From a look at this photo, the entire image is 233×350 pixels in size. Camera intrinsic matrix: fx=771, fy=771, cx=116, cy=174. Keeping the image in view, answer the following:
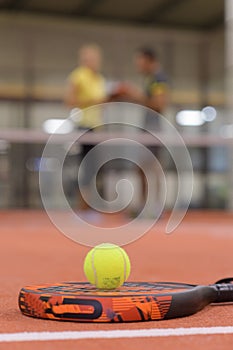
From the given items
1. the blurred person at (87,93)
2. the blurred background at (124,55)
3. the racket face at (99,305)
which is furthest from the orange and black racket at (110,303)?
the blurred background at (124,55)

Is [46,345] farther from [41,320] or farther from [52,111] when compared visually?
[52,111]

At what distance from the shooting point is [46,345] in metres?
1.23

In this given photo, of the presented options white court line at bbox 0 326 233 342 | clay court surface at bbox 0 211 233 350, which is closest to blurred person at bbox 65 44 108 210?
clay court surface at bbox 0 211 233 350

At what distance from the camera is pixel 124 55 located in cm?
1502

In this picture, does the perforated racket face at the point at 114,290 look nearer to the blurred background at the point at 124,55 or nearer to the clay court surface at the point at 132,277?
the clay court surface at the point at 132,277

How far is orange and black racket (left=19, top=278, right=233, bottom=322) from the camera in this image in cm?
142

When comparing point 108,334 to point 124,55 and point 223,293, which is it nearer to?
point 223,293

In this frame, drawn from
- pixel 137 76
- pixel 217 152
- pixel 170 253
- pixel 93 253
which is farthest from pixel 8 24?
pixel 93 253

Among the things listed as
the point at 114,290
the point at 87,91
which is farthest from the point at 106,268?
the point at 87,91

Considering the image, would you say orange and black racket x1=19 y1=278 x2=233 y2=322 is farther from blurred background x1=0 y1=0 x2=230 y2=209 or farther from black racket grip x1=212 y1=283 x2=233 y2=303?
blurred background x1=0 y1=0 x2=230 y2=209

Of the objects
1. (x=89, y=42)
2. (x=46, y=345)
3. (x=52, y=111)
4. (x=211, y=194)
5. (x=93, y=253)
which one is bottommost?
(x=46, y=345)

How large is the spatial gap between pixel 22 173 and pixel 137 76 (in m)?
3.88

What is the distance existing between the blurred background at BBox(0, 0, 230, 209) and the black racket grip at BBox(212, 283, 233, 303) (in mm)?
11646

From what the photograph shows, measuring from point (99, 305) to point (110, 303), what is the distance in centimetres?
2
